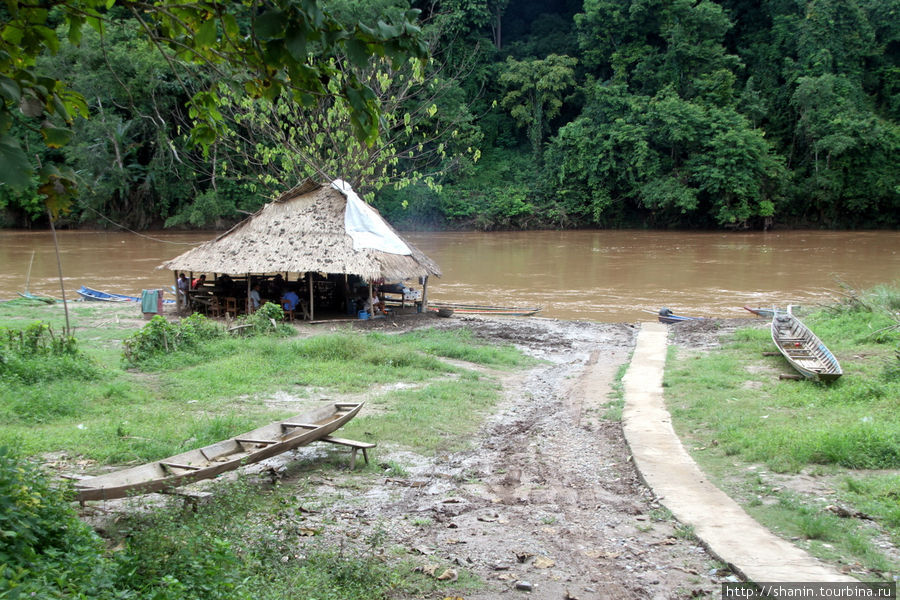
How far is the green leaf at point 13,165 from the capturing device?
254cm

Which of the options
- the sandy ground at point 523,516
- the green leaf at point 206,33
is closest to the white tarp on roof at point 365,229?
the sandy ground at point 523,516

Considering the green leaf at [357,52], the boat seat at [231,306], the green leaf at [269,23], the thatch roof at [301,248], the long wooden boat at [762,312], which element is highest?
the green leaf at [269,23]

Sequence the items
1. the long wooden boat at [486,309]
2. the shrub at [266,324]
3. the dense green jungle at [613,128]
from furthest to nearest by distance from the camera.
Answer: the dense green jungle at [613,128] < the long wooden boat at [486,309] < the shrub at [266,324]

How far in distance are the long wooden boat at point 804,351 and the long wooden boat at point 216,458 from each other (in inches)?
274

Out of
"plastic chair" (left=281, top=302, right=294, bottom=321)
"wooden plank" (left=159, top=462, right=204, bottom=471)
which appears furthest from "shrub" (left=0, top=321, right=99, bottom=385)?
"plastic chair" (left=281, top=302, right=294, bottom=321)

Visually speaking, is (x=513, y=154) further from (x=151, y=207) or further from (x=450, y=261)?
(x=151, y=207)

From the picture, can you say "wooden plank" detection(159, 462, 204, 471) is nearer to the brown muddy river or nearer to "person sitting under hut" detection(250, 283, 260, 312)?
"person sitting under hut" detection(250, 283, 260, 312)

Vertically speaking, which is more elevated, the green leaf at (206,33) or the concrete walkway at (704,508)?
the green leaf at (206,33)

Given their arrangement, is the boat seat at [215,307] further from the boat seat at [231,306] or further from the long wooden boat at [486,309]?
the long wooden boat at [486,309]

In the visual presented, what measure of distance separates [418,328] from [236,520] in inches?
481

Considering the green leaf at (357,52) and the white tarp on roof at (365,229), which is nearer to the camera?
the green leaf at (357,52)

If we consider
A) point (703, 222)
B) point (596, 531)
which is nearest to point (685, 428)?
point (596, 531)

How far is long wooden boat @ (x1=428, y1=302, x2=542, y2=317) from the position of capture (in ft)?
68.1

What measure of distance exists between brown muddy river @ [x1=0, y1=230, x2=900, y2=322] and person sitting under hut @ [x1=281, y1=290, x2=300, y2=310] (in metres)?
3.81
